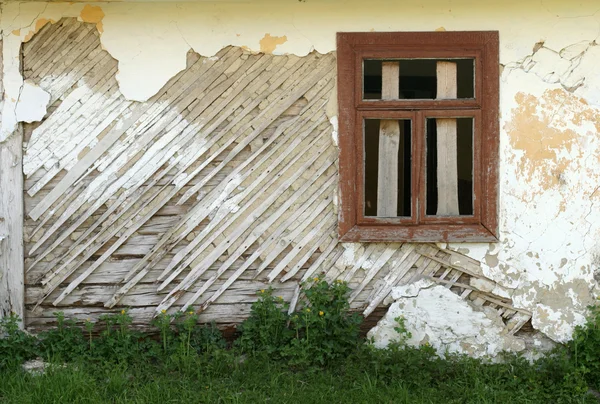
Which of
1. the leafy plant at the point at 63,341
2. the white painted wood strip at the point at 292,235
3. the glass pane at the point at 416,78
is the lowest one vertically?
the leafy plant at the point at 63,341

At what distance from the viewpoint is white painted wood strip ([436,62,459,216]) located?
4695 mm

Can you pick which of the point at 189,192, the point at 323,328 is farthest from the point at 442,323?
the point at 189,192

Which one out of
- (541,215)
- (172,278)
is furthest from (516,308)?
(172,278)

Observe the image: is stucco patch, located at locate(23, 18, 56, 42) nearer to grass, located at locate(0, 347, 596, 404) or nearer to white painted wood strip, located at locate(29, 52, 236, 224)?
white painted wood strip, located at locate(29, 52, 236, 224)

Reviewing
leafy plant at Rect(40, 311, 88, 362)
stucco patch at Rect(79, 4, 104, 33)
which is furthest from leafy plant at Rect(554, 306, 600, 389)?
stucco patch at Rect(79, 4, 104, 33)

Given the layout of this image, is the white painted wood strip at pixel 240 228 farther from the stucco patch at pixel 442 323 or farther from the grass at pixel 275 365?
Answer: the stucco patch at pixel 442 323

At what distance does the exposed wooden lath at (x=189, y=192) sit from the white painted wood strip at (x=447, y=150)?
1.24 feet

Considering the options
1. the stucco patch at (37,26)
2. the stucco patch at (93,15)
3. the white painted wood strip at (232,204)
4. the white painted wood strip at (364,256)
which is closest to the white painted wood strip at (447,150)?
the white painted wood strip at (364,256)

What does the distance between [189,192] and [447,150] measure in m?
2.01

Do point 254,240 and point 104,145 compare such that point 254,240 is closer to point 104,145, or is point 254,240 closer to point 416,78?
point 104,145

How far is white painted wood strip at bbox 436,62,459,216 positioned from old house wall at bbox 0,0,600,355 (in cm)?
32

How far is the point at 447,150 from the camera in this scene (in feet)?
15.6

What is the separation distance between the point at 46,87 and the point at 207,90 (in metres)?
1.22

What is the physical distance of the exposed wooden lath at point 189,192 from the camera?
4.68 metres
